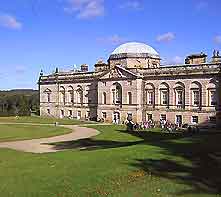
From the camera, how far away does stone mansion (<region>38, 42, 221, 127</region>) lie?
179ft

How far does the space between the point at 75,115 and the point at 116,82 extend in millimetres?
14838

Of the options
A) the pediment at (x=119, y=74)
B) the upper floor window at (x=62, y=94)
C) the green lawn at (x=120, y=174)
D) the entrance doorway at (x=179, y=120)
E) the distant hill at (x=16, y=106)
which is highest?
the pediment at (x=119, y=74)

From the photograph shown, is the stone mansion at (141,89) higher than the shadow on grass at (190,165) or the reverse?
higher

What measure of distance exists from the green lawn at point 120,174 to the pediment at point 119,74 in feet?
132

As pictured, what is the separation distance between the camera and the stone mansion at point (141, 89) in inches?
2146

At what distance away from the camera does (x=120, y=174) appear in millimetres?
16484

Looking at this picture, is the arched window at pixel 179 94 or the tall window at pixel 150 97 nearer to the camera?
the arched window at pixel 179 94

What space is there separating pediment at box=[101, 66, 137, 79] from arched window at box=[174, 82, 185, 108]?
761cm

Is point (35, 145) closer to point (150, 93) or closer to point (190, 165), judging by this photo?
point (190, 165)

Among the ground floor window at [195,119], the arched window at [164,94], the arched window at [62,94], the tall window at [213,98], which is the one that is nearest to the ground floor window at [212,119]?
the tall window at [213,98]

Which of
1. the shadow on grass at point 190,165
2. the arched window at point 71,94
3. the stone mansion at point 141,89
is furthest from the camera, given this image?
the arched window at point 71,94

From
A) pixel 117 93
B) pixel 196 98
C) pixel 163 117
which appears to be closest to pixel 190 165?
pixel 196 98

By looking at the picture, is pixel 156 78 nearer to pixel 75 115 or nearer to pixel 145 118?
pixel 145 118

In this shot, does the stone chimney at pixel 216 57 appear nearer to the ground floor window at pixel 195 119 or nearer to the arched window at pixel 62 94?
the ground floor window at pixel 195 119
